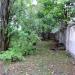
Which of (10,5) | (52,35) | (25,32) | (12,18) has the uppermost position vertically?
(10,5)

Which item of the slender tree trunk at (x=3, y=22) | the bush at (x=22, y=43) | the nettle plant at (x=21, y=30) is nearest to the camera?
the bush at (x=22, y=43)

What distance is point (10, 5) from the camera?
10.7 metres

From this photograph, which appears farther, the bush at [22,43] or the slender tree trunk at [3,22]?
the slender tree trunk at [3,22]

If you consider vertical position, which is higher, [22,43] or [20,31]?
[20,31]

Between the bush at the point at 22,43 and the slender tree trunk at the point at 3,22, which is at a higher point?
the slender tree trunk at the point at 3,22

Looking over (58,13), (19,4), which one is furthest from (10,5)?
(58,13)

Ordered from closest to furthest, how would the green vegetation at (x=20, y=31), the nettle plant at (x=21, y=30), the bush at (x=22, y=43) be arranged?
1. the green vegetation at (x=20, y=31)
2. the bush at (x=22, y=43)
3. the nettle plant at (x=21, y=30)

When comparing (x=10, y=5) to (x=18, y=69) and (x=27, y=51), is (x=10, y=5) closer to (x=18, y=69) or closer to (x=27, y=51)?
(x=27, y=51)

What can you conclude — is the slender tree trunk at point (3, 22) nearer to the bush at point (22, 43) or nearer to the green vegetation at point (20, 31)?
the green vegetation at point (20, 31)

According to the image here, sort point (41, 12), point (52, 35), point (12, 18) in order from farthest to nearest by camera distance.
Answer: point (52, 35) < point (41, 12) < point (12, 18)

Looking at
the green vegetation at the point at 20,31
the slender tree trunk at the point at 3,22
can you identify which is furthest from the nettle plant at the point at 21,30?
the slender tree trunk at the point at 3,22

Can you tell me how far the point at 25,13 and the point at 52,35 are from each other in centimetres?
1036

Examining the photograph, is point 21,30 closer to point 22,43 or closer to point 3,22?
point 22,43

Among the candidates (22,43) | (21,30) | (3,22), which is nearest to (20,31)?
(21,30)
